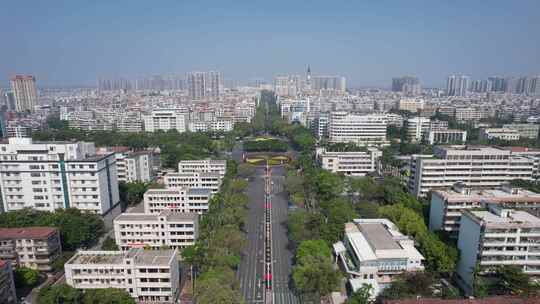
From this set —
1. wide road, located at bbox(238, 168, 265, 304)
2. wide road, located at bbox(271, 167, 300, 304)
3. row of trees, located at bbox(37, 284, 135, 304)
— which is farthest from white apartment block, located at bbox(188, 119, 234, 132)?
row of trees, located at bbox(37, 284, 135, 304)

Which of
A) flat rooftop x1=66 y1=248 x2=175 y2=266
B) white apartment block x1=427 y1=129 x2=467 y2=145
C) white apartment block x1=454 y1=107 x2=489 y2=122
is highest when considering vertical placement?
white apartment block x1=454 y1=107 x2=489 y2=122

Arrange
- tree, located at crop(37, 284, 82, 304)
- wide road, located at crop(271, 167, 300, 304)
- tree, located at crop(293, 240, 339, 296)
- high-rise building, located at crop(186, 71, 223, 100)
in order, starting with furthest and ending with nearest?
high-rise building, located at crop(186, 71, 223, 100)
wide road, located at crop(271, 167, 300, 304)
tree, located at crop(293, 240, 339, 296)
tree, located at crop(37, 284, 82, 304)

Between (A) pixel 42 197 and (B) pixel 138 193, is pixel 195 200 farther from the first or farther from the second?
(A) pixel 42 197

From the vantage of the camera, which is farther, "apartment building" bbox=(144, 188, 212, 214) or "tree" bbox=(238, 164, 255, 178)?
"tree" bbox=(238, 164, 255, 178)

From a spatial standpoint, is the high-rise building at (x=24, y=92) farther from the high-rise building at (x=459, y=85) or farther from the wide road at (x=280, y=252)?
the high-rise building at (x=459, y=85)

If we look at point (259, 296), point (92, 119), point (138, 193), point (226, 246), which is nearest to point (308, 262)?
point (259, 296)

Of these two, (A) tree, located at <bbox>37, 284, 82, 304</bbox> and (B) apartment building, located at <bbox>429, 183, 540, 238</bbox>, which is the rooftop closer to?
(A) tree, located at <bbox>37, 284, 82, 304</bbox>

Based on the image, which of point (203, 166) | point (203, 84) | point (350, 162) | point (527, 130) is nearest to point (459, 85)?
point (527, 130)
